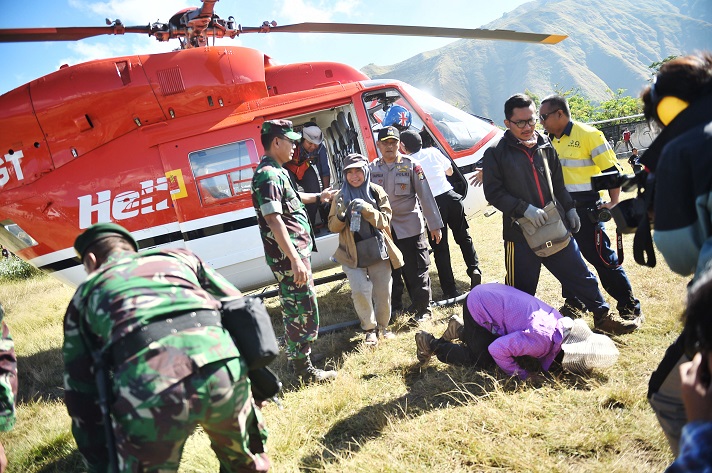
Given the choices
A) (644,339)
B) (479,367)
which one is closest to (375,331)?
(479,367)

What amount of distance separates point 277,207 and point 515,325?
6.03 ft

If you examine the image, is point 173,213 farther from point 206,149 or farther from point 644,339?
point 644,339

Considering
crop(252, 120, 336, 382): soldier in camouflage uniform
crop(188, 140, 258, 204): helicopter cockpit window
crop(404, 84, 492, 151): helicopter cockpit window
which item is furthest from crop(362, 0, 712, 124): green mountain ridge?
crop(252, 120, 336, 382): soldier in camouflage uniform

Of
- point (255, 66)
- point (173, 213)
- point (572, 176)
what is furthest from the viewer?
point (255, 66)

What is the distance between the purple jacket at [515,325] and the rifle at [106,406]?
226 cm

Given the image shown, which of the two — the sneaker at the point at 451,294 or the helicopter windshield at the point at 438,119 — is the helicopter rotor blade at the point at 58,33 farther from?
the sneaker at the point at 451,294

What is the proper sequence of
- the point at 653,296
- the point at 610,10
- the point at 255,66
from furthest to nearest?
the point at 610,10
the point at 255,66
the point at 653,296

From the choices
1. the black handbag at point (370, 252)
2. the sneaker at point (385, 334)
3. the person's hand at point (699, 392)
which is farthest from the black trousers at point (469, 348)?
the person's hand at point (699, 392)

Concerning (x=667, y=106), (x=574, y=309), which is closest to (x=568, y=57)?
(x=574, y=309)

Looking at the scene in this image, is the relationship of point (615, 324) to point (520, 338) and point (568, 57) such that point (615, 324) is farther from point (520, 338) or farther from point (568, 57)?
point (568, 57)

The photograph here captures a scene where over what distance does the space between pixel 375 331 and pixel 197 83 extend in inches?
128

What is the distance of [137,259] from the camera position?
68.1 inches

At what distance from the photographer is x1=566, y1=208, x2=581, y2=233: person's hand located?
3.62 metres

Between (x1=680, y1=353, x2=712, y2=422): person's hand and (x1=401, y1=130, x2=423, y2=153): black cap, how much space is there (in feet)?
13.5
